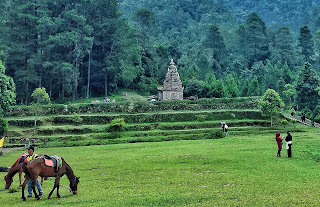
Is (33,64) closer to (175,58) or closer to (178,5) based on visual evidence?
(175,58)

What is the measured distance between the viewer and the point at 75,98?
2702 inches

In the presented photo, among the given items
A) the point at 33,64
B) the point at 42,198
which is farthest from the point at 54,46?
the point at 42,198

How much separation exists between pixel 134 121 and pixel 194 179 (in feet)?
104

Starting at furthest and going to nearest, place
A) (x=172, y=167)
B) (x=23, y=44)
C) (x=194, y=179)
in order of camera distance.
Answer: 1. (x=23, y=44)
2. (x=172, y=167)
3. (x=194, y=179)

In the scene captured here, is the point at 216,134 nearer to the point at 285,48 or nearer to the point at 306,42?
the point at 306,42

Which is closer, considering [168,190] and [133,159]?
[168,190]

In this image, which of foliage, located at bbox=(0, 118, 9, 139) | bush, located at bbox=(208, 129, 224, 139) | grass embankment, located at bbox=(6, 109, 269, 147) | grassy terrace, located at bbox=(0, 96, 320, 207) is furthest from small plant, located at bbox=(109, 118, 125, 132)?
foliage, located at bbox=(0, 118, 9, 139)

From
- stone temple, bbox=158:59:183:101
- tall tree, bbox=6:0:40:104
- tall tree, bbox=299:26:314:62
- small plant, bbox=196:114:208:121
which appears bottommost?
small plant, bbox=196:114:208:121

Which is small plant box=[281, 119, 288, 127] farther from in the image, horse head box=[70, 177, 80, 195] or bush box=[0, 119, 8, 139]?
horse head box=[70, 177, 80, 195]

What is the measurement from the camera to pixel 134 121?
50.4 metres

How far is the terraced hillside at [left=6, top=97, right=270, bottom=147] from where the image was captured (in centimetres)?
4278

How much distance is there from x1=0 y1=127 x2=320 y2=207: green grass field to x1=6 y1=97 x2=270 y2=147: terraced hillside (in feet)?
39.1

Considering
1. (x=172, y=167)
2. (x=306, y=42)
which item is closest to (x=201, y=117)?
(x=172, y=167)

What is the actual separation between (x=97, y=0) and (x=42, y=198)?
5768cm
